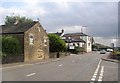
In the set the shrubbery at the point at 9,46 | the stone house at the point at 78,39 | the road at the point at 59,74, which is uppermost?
the stone house at the point at 78,39

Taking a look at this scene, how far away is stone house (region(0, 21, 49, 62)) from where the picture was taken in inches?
2143

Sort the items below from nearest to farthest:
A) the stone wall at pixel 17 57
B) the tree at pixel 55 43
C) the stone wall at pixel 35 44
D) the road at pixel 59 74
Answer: the road at pixel 59 74
the stone wall at pixel 17 57
the stone wall at pixel 35 44
the tree at pixel 55 43

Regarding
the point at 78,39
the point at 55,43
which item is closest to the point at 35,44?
the point at 55,43

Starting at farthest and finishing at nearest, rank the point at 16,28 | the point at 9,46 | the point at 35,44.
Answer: the point at 35,44 → the point at 16,28 → the point at 9,46

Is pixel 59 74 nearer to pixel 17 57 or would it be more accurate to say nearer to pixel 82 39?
pixel 17 57

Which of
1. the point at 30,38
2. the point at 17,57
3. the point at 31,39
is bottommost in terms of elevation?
the point at 17,57

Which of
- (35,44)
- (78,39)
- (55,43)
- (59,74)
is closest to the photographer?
(59,74)

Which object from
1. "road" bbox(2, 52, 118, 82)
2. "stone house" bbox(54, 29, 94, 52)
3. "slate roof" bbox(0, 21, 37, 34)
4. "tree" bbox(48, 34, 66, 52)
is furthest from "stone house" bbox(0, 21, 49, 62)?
"stone house" bbox(54, 29, 94, 52)

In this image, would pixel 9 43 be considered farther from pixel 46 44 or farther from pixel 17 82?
pixel 17 82

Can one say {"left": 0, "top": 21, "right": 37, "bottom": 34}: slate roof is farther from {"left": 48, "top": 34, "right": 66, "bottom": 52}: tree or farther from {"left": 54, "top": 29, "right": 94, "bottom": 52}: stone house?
Answer: {"left": 54, "top": 29, "right": 94, "bottom": 52}: stone house

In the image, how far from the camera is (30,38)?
188ft

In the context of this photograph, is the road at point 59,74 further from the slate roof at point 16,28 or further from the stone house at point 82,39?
the stone house at point 82,39

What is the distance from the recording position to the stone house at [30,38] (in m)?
54.4

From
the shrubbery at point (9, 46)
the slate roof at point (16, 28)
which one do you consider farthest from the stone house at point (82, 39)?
the shrubbery at point (9, 46)
